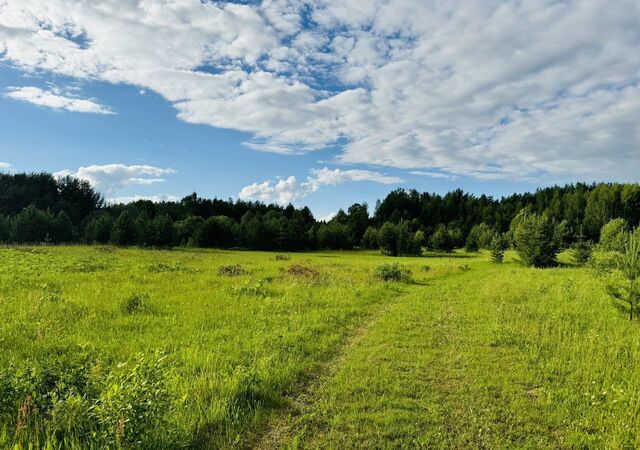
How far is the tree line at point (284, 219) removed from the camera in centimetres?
6550

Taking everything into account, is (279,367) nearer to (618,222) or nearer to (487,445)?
(487,445)

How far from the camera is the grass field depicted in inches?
219

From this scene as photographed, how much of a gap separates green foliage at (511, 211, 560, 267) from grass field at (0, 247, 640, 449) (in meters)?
31.9

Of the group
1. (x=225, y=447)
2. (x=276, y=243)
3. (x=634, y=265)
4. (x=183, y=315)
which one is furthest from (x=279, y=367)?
(x=276, y=243)

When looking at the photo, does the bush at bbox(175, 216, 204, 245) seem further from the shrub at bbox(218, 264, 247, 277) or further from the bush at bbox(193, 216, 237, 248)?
the shrub at bbox(218, 264, 247, 277)

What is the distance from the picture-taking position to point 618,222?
53.2 meters

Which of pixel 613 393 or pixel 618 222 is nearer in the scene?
pixel 613 393

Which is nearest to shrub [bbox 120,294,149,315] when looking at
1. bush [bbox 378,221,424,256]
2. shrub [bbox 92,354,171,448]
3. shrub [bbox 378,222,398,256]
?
shrub [bbox 92,354,171,448]

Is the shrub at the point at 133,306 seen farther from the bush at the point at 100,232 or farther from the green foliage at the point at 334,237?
the green foliage at the point at 334,237

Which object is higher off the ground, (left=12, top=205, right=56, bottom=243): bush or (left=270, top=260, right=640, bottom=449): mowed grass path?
(left=12, top=205, right=56, bottom=243): bush

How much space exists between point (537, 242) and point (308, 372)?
1800 inches

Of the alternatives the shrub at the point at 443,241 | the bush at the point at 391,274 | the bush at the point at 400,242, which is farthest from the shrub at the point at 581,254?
the shrub at the point at 443,241

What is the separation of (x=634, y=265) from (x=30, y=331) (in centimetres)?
1888

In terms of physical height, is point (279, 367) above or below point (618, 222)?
below
